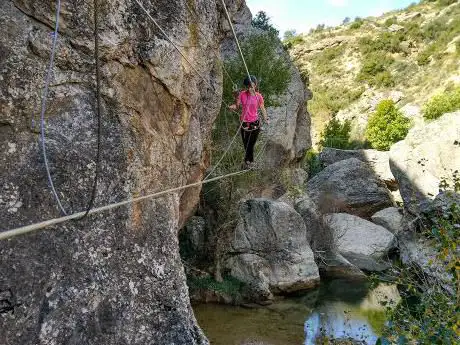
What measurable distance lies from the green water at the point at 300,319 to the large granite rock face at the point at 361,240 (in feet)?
7.60

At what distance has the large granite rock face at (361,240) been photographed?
58.3ft

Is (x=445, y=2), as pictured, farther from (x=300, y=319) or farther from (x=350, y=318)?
(x=300, y=319)

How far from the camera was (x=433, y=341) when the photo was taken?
494 centimetres

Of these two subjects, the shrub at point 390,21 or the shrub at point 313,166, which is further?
the shrub at point 390,21

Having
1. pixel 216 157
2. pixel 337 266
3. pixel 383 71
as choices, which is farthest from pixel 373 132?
pixel 216 157

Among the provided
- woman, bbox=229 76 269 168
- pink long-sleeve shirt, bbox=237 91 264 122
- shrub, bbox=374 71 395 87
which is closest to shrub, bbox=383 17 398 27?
shrub, bbox=374 71 395 87

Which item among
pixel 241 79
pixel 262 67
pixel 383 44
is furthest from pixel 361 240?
pixel 383 44

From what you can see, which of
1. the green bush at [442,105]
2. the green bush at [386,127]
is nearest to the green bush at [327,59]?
the green bush at [386,127]

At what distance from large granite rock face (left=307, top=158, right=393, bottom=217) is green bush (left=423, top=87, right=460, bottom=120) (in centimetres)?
938

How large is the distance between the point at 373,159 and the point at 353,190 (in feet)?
15.3

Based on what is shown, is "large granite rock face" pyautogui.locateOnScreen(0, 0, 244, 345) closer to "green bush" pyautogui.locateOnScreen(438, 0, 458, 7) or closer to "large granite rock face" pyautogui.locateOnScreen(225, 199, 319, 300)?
"large granite rock face" pyautogui.locateOnScreen(225, 199, 319, 300)

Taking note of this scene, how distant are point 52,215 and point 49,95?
1384 mm

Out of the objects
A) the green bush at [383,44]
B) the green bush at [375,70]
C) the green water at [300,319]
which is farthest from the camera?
the green bush at [383,44]

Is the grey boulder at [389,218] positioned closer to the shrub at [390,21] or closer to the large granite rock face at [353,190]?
the large granite rock face at [353,190]
